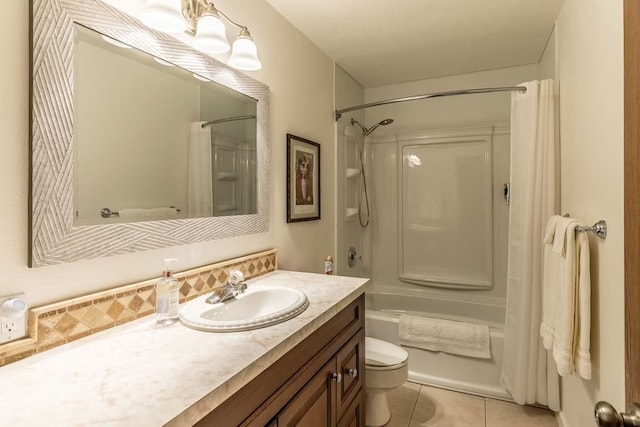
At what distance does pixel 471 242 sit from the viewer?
303 centimetres

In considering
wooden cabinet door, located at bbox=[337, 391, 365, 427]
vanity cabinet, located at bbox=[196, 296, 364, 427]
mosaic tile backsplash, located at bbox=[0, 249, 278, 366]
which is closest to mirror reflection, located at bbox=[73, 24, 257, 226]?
mosaic tile backsplash, located at bbox=[0, 249, 278, 366]

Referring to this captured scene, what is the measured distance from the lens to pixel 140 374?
766 mm

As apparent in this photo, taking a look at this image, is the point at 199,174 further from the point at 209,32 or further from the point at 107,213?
the point at 209,32

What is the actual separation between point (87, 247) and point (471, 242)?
2856mm

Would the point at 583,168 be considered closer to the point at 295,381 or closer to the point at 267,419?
the point at 295,381

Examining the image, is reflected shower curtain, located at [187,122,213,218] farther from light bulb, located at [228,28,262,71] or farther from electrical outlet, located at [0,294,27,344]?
electrical outlet, located at [0,294,27,344]

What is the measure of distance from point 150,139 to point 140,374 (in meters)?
0.81

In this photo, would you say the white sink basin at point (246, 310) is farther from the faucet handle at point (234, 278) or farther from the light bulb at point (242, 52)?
the light bulb at point (242, 52)

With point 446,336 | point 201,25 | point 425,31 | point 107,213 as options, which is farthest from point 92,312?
point 425,31

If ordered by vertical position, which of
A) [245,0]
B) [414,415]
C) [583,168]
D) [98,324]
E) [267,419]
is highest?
[245,0]

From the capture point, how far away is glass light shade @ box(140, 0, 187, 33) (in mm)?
1090

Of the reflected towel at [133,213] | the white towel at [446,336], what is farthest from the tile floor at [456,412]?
the reflected towel at [133,213]

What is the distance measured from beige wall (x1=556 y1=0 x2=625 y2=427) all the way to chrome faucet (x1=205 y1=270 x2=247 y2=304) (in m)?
1.26

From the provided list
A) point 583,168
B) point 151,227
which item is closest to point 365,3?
point 583,168
